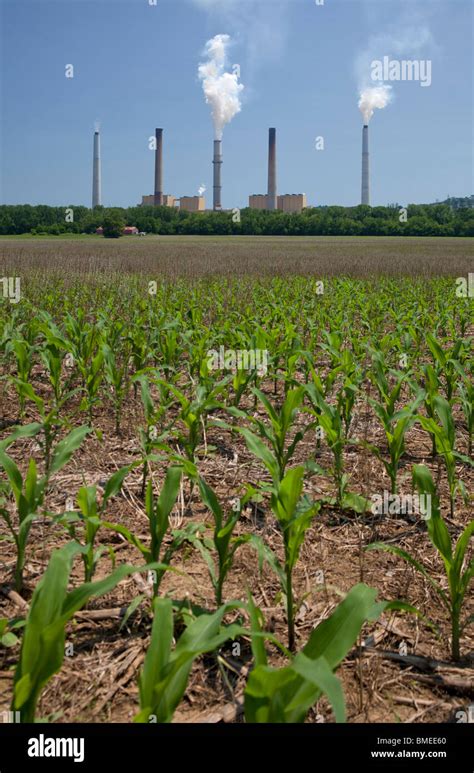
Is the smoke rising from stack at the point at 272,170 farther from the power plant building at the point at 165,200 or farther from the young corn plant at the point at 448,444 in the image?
the young corn plant at the point at 448,444

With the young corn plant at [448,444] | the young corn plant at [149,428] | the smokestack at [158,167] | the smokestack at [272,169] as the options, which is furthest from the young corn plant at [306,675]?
the smokestack at [158,167]

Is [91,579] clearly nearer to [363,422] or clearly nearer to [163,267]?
[363,422]

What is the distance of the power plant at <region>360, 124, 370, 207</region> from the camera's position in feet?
264

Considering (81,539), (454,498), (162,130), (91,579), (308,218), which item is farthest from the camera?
(162,130)

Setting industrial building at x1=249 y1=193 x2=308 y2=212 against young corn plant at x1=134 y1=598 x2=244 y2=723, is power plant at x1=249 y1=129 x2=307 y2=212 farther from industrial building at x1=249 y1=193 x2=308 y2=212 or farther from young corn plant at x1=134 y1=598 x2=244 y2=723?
young corn plant at x1=134 y1=598 x2=244 y2=723

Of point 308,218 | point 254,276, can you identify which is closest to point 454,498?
point 254,276

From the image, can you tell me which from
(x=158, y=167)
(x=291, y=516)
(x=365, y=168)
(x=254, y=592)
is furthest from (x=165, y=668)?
(x=365, y=168)

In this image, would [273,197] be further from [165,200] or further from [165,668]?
[165,668]

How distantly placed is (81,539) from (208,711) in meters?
1.19

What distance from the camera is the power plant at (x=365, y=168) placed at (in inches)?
3167

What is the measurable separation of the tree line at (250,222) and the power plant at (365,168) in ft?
41.7

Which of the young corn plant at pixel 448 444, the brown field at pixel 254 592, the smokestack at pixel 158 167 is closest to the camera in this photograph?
the brown field at pixel 254 592

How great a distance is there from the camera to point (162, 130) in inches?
2899
